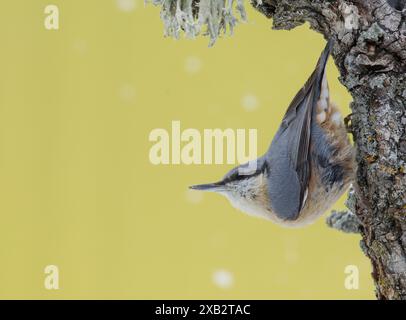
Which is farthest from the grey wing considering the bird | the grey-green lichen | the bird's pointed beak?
the grey-green lichen

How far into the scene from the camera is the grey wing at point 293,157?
6.23 ft

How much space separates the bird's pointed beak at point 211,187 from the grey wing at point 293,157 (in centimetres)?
16

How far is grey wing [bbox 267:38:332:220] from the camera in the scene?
1.90 m

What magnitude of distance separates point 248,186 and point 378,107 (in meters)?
0.53

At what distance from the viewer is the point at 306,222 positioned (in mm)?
1987

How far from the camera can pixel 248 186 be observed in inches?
77.7

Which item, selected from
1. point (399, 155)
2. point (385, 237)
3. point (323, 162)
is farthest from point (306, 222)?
point (399, 155)

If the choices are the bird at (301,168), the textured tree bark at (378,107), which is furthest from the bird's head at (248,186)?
the textured tree bark at (378,107)

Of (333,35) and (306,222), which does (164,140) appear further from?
(333,35)

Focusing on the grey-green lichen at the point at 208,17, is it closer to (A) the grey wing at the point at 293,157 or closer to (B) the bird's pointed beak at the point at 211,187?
(A) the grey wing at the point at 293,157

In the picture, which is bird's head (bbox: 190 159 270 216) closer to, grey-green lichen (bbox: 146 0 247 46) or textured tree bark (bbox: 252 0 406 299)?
textured tree bark (bbox: 252 0 406 299)

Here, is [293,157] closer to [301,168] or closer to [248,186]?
[301,168]

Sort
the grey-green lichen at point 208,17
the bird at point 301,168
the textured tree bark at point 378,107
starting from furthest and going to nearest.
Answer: the bird at point 301,168, the grey-green lichen at point 208,17, the textured tree bark at point 378,107

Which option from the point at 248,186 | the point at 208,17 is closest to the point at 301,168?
the point at 248,186
